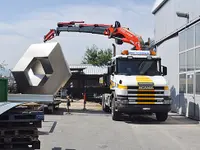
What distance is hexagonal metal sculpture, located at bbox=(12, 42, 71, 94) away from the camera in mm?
21422

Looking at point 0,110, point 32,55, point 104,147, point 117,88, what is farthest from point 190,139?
point 32,55

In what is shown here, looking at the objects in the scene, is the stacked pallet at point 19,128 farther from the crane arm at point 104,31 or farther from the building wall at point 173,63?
the building wall at point 173,63

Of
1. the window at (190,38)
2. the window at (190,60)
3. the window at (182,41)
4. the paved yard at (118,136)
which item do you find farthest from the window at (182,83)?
the paved yard at (118,136)

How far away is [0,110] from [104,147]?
13.0 feet

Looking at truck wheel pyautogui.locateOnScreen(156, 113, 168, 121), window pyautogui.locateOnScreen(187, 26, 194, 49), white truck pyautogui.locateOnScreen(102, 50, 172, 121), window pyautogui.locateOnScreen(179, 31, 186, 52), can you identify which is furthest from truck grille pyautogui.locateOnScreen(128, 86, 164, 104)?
window pyautogui.locateOnScreen(179, 31, 186, 52)

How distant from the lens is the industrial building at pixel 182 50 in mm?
18572

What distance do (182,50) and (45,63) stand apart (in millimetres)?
8065

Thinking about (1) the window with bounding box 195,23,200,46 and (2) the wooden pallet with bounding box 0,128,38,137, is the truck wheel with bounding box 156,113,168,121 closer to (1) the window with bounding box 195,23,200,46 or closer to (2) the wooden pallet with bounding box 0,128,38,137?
(1) the window with bounding box 195,23,200,46

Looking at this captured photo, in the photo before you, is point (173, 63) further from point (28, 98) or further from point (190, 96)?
point (28, 98)

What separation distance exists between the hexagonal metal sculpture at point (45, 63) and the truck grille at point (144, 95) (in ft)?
21.0

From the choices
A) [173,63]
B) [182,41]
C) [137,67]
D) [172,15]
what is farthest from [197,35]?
[172,15]

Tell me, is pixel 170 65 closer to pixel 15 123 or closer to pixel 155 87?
pixel 155 87

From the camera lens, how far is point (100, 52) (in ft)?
228

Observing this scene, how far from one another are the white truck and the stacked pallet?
29.2ft
